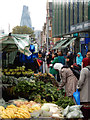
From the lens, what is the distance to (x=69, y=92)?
7820 millimetres

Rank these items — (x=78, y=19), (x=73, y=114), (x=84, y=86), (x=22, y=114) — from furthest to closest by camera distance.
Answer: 1. (x=78, y=19)
2. (x=84, y=86)
3. (x=22, y=114)
4. (x=73, y=114)

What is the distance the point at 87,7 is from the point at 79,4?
3.21 meters

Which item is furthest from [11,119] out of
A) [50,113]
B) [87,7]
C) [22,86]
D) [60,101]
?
[87,7]

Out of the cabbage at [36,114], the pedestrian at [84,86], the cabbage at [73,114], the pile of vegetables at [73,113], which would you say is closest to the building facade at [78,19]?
the pedestrian at [84,86]

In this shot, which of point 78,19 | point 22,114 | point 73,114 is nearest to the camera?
point 73,114

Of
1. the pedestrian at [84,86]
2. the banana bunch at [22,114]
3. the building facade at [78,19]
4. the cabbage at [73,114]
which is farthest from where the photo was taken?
the building facade at [78,19]

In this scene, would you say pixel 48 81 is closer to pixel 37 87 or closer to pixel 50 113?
pixel 37 87

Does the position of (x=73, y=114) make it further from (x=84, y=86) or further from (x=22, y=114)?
(x=84, y=86)

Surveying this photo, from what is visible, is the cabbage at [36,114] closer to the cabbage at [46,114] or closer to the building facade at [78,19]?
the cabbage at [46,114]

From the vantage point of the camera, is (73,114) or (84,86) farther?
(84,86)

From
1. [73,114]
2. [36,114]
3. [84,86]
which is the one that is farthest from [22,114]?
[84,86]

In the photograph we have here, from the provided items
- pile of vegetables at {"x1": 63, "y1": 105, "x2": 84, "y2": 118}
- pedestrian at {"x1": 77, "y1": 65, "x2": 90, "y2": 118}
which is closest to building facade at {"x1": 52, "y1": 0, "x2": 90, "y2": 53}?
pedestrian at {"x1": 77, "y1": 65, "x2": 90, "y2": 118}

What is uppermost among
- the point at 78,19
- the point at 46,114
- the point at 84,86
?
the point at 78,19

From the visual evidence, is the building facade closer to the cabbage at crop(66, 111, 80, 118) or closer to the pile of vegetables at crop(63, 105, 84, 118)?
the pile of vegetables at crop(63, 105, 84, 118)
